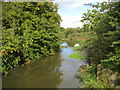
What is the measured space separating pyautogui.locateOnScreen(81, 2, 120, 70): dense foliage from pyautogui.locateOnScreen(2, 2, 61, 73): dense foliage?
5.85 m

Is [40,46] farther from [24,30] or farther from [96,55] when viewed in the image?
[96,55]

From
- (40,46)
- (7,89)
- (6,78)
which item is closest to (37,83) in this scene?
(7,89)

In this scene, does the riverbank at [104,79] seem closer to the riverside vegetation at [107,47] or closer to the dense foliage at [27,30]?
the riverside vegetation at [107,47]

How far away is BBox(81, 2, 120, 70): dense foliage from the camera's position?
5.97 meters

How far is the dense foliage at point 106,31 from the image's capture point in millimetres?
5969

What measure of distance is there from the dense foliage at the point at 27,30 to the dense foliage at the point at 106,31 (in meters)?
5.85

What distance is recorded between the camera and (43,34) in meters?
13.4

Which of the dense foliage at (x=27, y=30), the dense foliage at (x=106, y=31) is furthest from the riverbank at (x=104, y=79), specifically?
the dense foliage at (x=27, y=30)

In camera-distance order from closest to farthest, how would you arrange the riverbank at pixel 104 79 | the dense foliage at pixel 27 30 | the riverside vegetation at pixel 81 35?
1. the riverbank at pixel 104 79
2. the riverside vegetation at pixel 81 35
3. the dense foliage at pixel 27 30

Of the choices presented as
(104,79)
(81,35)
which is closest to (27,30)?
(81,35)

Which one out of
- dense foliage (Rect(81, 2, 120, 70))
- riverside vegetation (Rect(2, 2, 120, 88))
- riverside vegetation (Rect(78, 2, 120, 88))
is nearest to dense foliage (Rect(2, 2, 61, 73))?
riverside vegetation (Rect(2, 2, 120, 88))

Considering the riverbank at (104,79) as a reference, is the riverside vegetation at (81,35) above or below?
above

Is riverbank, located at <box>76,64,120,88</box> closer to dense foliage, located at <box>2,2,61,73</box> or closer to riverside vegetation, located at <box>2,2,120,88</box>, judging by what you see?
riverside vegetation, located at <box>2,2,120,88</box>

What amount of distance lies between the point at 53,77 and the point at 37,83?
1.46 m
